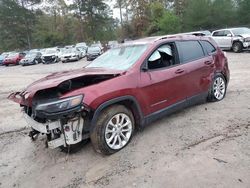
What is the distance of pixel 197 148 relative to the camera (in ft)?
13.6

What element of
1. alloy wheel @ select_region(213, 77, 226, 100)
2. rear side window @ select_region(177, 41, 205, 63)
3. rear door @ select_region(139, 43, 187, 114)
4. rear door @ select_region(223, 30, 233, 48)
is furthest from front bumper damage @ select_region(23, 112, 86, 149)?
rear door @ select_region(223, 30, 233, 48)

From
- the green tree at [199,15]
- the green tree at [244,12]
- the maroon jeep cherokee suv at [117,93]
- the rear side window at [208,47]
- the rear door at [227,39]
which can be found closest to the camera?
the maroon jeep cherokee suv at [117,93]

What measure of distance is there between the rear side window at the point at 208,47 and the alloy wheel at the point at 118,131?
2.76 m

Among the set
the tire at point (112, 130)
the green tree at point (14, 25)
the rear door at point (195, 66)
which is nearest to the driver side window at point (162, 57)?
the rear door at point (195, 66)

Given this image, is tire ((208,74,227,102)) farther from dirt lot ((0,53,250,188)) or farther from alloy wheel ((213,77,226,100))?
dirt lot ((0,53,250,188))

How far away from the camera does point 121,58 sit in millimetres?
5059

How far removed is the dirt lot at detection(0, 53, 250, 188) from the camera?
3480mm

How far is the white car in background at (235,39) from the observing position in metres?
18.0

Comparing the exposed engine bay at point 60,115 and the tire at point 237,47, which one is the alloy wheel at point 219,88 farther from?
the tire at point 237,47

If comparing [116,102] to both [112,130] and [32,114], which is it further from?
[32,114]

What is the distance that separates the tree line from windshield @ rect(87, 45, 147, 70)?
37882 mm

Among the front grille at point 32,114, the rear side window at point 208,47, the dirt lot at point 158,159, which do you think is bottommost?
the dirt lot at point 158,159

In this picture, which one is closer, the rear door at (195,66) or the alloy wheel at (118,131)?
the alloy wheel at (118,131)

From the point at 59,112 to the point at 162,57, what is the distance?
2255 mm
